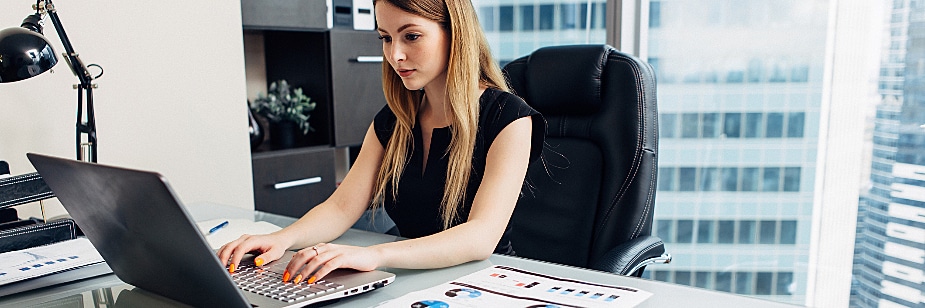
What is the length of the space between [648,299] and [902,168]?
56.8 inches

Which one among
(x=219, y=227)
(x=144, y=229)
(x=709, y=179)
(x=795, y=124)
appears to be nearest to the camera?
(x=144, y=229)

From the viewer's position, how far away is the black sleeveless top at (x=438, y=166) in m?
1.31

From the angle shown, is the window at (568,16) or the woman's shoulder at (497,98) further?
the window at (568,16)

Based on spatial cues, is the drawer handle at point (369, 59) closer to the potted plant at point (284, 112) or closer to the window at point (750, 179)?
the potted plant at point (284, 112)

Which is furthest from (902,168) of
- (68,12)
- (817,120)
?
(68,12)

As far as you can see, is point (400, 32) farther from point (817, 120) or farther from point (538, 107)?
point (817, 120)

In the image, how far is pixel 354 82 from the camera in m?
2.65

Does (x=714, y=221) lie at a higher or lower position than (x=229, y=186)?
lower

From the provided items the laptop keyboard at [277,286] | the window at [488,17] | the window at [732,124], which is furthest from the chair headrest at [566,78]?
the window at [488,17]

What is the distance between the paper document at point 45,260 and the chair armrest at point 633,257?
33.5 inches

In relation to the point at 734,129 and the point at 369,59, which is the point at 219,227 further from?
the point at 734,129

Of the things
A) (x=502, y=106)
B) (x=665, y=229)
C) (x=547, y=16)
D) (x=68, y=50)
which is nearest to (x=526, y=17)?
(x=547, y=16)

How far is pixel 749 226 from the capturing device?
2.45 metres

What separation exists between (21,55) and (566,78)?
103 centimetres
